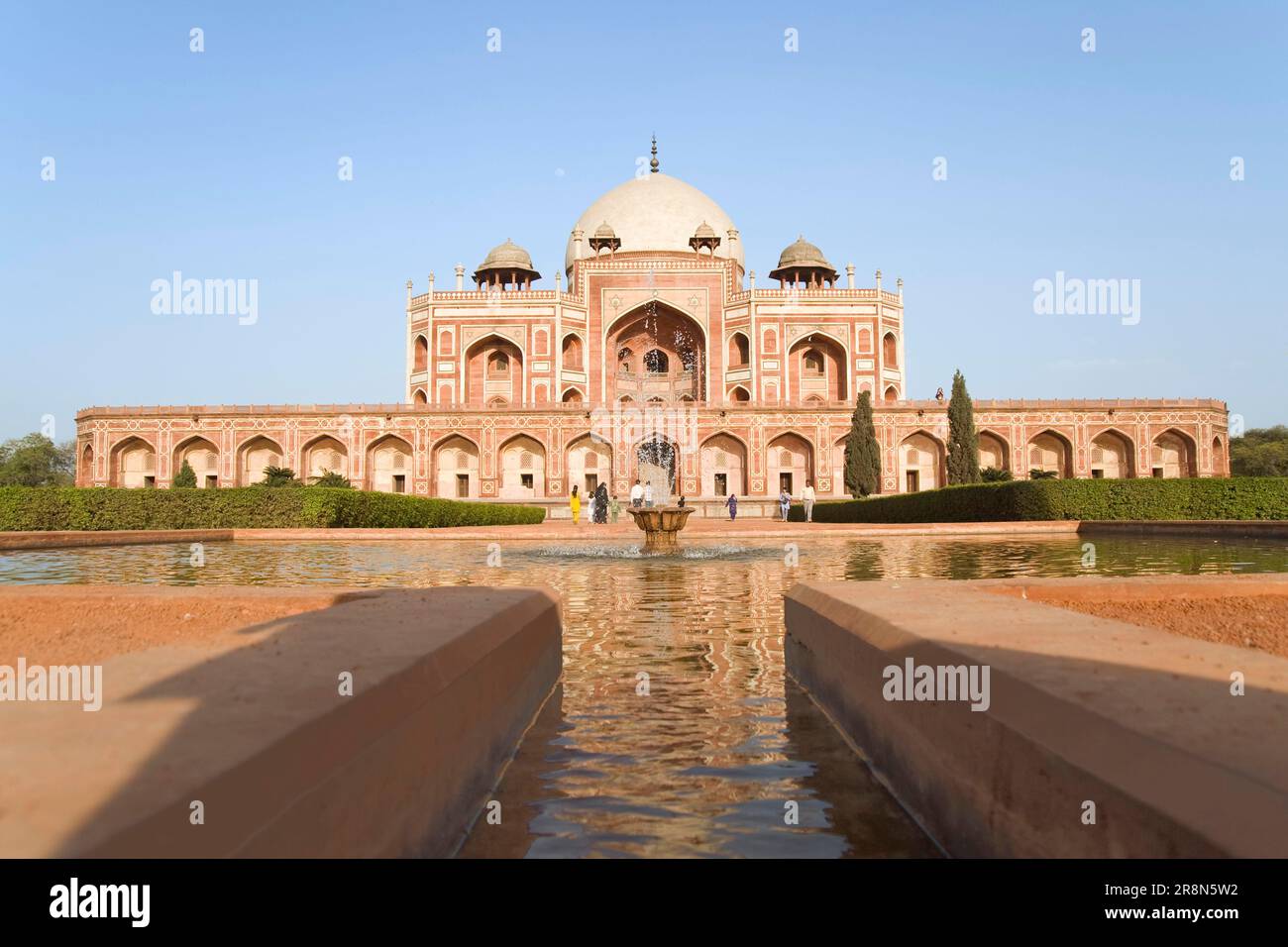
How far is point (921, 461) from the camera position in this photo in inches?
1437

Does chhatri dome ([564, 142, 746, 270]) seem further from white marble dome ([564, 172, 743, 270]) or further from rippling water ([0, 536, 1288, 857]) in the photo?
rippling water ([0, 536, 1288, 857])

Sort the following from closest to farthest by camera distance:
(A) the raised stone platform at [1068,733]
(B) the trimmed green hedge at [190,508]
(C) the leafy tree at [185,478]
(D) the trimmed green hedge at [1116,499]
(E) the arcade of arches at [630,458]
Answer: (A) the raised stone platform at [1068,733], (D) the trimmed green hedge at [1116,499], (B) the trimmed green hedge at [190,508], (C) the leafy tree at [185,478], (E) the arcade of arches at [630,458]

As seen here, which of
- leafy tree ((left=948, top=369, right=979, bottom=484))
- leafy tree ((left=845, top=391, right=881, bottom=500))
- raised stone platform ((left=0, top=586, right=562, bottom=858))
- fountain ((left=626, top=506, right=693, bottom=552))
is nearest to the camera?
raised stone platform ((left=0, top=586, right=562, bottom=858))

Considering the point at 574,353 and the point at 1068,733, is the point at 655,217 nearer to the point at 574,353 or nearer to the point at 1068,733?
the point at 574,353

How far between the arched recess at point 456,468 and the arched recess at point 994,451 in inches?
733

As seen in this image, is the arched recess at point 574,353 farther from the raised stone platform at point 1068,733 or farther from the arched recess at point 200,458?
the raised stone platform at point 1068,733

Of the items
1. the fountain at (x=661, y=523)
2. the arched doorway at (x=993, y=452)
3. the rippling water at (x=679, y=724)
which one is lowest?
the rippling water at (x=679, y=724)

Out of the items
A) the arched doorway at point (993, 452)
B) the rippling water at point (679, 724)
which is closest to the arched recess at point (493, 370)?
the arched doorway at point (993, 452)

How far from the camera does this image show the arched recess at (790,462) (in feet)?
118

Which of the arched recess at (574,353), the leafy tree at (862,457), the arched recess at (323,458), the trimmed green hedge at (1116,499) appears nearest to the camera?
the trimmed green hedge at (1116,499)

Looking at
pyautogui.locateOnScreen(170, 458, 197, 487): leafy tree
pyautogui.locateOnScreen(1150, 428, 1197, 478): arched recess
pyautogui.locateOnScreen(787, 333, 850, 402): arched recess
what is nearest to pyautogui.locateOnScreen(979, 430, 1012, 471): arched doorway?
pyautogui.locateOnScreen(1150, 428, 1197, 478): arched recess

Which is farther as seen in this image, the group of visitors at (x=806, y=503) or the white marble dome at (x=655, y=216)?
the white marble dome at (x=655, y=216)

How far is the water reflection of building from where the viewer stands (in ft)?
118

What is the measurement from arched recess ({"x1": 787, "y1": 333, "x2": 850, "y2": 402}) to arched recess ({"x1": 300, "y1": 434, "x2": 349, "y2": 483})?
17.5 m
